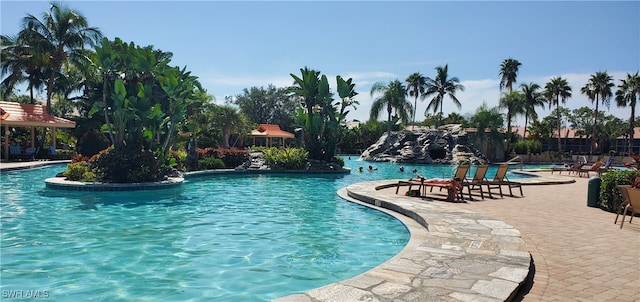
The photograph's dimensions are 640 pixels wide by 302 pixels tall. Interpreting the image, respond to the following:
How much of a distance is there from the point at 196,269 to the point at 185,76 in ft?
44.5

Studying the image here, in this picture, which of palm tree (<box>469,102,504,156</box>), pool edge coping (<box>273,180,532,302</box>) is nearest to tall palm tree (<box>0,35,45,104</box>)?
pool edge coping (<box>273,180,532,302</box>)

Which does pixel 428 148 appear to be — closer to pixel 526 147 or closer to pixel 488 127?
pixel 488 127

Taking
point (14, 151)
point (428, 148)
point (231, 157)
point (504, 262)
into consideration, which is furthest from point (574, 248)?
point (428, 148)

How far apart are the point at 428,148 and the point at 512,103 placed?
11583mm

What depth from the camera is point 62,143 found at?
1396 inches

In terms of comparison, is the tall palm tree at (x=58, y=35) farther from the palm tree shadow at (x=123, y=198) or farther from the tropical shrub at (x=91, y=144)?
the palm tree shadow at (x=123, y=198)

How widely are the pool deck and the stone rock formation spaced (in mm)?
28060

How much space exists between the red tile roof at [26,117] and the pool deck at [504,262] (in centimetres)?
2496

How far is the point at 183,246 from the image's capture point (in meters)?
7.23

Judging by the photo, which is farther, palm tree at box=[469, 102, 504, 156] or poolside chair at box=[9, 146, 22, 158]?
palm tree at box=[469, 102, 504, 156]

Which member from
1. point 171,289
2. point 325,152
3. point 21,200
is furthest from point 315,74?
point 171,289

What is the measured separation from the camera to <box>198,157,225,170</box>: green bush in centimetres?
2156

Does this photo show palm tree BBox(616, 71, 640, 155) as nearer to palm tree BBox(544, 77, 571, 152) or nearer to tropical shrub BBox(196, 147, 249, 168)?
palm tree BBox(544, 77, 571, 152)

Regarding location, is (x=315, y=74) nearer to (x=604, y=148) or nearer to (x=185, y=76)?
(x=185, y=76)
